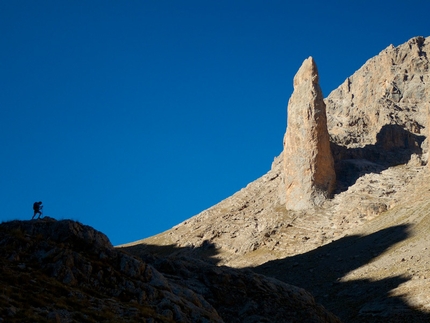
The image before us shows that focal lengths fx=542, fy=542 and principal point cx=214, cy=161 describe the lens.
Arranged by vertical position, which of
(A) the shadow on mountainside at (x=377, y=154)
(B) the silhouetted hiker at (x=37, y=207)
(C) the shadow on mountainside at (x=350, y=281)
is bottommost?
(C) the shadow on mountainside at (x=350, y=281)

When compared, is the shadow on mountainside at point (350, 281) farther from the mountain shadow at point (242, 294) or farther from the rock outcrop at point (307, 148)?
the rock outcrop at point (307, 148)

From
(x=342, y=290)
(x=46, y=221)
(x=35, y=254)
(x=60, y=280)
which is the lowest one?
(x=342, y=290)

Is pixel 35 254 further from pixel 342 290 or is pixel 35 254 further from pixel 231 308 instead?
pixel 342 290

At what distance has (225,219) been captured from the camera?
10106 cm

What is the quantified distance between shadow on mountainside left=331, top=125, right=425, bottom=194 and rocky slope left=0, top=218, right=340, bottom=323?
6835 centimetres

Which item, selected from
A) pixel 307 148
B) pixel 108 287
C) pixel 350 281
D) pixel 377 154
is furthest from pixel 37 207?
pixel 377 154

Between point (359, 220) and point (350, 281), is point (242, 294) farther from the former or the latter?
point (359, 220)

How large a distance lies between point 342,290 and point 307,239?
28112 mm

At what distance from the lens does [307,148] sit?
3893 inches

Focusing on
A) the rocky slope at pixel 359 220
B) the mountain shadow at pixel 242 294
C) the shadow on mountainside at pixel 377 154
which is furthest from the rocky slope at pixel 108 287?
the shadow on mountainside at pixel 377 154

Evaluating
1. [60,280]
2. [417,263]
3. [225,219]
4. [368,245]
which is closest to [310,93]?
[225,219]

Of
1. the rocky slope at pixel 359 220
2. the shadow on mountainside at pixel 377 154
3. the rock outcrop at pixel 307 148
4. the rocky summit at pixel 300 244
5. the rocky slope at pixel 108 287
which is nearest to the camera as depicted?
the rocky slope at pixel 108 287

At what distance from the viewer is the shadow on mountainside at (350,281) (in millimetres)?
42906

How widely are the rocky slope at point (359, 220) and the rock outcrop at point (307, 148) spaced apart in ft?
7.71
